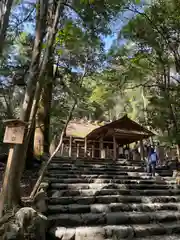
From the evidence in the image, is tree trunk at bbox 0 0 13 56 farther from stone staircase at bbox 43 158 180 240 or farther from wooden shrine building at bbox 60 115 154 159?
wooden shrine building at bbox 60 115 154 159

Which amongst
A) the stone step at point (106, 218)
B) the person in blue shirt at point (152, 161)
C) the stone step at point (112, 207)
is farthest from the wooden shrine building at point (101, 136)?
the stone step at point (106, 218)

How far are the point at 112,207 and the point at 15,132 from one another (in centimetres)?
289

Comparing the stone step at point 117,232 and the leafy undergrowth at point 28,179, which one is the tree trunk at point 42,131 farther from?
the stone step at point 117,232

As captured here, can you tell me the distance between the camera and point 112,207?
17.3 feet

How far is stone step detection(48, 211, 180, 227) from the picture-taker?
14.4 ft

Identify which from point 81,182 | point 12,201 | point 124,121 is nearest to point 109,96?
point 124,121

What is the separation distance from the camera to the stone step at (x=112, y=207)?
4.96 m

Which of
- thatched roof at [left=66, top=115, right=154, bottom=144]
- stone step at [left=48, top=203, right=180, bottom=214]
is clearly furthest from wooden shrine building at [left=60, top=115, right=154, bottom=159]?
stone step at [left=48, top=203, right=180, bottom=214]

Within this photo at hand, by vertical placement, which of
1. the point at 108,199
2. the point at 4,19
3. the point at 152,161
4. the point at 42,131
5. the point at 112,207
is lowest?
the point at 112,207

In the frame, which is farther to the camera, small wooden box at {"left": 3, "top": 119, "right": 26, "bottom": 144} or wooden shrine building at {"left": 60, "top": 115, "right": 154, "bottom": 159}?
wooden shrine building at {"left": 60, "top": 115, "right": 154, "bottom": 159}

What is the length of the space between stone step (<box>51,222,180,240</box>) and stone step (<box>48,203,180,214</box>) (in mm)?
833

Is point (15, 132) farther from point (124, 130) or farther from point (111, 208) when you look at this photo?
point (124, 130)

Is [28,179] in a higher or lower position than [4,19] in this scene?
lower

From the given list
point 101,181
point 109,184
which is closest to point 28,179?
point 101,181
